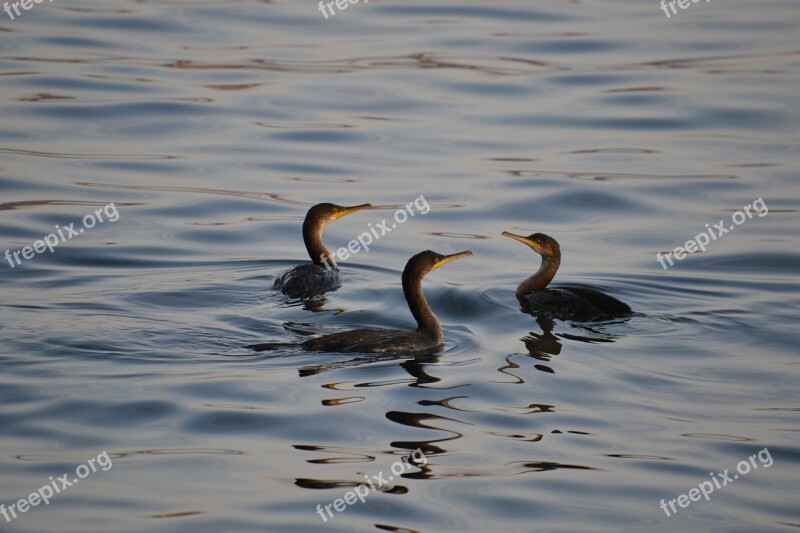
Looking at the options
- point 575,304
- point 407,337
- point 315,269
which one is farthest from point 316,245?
point 407,337

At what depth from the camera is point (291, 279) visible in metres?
13.8

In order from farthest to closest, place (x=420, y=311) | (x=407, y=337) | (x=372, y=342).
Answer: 1. (x=420, y=311)
2. (x=407, y=337)
3. (x=372, y=342)

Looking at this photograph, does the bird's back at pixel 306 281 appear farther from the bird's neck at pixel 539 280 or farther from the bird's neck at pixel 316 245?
the bird's neck at pixel 539 280

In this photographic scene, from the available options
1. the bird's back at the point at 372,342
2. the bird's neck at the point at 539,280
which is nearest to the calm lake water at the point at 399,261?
the bird's back at the point at 372,342

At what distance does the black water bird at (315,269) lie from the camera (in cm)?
1369

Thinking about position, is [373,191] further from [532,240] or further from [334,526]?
[334,526]

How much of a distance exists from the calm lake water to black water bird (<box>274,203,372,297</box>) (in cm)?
21

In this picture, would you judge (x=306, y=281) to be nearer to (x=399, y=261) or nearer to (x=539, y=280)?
(x=399, y=261)

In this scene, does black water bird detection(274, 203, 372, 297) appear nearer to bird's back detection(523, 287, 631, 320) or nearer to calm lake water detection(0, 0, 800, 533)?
calm lake water detection(0, 0, 800, 533)

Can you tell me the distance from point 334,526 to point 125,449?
1817mm

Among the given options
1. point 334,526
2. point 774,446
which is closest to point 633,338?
point 774,446

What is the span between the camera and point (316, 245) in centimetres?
1480

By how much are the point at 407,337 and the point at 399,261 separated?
3.60m

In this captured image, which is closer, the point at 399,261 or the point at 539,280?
the point at 539,280
